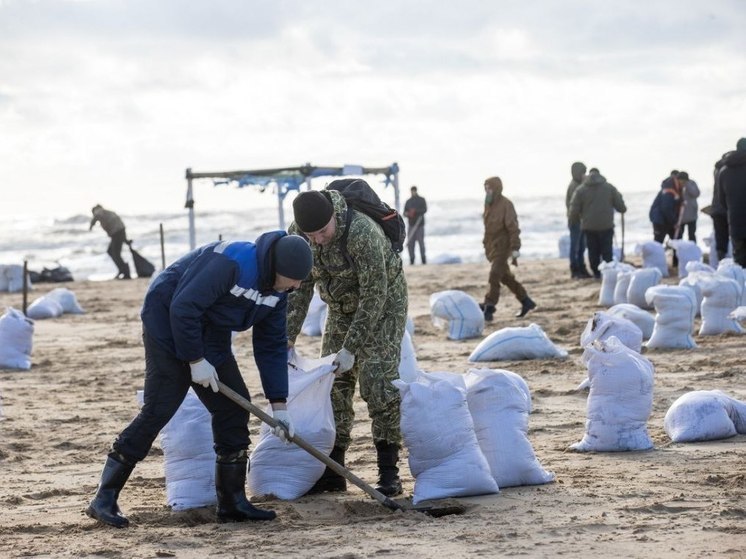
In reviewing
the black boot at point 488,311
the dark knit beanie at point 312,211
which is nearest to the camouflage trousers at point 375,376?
the dark knit beanie at point 312,211

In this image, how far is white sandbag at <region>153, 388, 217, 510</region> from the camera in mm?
5676

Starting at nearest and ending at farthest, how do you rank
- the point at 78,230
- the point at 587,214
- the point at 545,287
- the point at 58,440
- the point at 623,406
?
the point at 623,406, the point at 58,440, the point at 587,214, the point at 545,287, the point at 78,230

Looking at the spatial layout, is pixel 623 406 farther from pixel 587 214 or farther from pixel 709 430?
pixel 587 214

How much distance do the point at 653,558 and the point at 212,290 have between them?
6.22ft

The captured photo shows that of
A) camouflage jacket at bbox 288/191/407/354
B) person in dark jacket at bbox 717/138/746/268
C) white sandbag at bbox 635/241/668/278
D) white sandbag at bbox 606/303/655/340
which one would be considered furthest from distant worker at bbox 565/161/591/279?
camouflage jacket at bbox 288/191/407/354

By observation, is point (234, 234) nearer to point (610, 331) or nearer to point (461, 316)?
point (461, 316)

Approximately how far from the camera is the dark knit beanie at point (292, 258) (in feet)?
16.3

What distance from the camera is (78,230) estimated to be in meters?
50.1

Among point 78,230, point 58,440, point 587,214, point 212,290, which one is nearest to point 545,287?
point 587,214

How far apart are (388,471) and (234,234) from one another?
40680 mm

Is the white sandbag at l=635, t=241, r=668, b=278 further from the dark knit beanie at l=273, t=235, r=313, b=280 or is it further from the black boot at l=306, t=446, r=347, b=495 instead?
the dark knit beanie at l=273, t=235, r=313, b=280

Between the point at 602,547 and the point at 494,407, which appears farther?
the point at 494,407

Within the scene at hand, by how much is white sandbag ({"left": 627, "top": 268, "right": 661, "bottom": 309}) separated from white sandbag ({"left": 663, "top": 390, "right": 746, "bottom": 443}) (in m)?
6.56

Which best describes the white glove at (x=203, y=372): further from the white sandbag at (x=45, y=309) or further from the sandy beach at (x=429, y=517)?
the white sandbag at (x=45, y=309)
